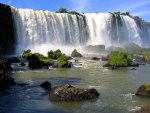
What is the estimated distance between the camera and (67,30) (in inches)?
3132

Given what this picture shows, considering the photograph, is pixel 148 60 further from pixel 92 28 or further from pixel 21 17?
pixel 92 28

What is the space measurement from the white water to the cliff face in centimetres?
115

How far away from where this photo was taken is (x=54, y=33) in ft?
251

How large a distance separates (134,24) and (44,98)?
276 ft

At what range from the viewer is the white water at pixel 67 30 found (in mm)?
70500

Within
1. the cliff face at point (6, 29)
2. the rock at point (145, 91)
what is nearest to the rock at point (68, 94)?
the rock at point (145, 91)

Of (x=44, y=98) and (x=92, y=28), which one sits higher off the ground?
(x=92, y=28)

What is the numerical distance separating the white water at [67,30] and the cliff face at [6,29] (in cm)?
115

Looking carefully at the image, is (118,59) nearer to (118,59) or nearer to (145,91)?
(118,59)

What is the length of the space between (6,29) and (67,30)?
614 inches

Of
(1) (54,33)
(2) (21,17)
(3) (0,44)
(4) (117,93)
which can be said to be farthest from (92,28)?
(4) (117,93)

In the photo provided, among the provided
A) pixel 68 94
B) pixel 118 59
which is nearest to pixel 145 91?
pixel 68 94

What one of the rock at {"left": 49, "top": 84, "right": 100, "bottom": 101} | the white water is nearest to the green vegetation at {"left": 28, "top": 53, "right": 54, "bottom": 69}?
the white water

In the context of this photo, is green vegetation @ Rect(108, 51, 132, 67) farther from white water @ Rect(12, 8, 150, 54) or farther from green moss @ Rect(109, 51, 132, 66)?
white water @ Rect(12, 8, 150, 54)
